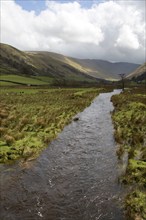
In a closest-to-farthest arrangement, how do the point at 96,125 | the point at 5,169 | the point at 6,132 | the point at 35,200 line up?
1. the point at 35,200
2. the point at 5,169
3. the point at 6,132
4. the point at 96,125

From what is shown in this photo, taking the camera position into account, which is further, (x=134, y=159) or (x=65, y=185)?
(x=134, y=159)

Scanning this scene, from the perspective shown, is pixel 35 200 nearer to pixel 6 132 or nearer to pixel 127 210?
pixel 127 210

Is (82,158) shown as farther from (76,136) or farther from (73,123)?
(73,123)

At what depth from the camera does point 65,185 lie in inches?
775

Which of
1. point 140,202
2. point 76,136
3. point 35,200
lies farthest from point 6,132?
point 140,202

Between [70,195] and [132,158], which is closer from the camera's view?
[70,195]

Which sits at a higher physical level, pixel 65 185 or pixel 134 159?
pixel 134 159

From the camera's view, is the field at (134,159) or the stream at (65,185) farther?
the field at (134,159)

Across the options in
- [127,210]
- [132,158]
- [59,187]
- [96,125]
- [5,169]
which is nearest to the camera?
[127,210]

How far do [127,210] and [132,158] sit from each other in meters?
9.25

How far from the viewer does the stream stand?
16.1 m

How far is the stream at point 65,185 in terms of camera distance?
16109mm

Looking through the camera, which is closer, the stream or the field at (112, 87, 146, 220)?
the stream

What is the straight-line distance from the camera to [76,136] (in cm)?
3519
